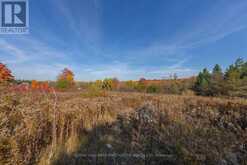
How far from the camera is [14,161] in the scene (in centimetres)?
158

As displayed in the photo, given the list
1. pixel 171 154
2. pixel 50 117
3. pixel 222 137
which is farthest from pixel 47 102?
pixel 222 137

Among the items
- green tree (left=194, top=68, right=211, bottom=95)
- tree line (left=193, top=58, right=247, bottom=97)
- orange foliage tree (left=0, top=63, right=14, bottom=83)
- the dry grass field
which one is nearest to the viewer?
the dry grass field

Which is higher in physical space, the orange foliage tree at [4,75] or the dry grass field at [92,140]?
the orange foliage tree at [4,75]

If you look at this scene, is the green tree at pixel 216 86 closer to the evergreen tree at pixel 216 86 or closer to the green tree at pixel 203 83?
the evergreen tree at pixel 216 86

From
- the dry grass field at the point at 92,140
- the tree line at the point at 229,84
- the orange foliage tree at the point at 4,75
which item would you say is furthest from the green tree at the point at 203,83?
the orange foliage tree at the point at 4,75

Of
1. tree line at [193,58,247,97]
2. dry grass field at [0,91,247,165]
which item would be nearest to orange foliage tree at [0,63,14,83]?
dry grass field at [0,91,247,165]

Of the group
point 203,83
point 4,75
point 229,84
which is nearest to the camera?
point 4,75

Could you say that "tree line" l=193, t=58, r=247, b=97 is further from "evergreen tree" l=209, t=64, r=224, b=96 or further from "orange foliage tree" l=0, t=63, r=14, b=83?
"orange foliage tree" l=0, t=63, r=14, b=83

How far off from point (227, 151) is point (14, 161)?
2897 millimetres

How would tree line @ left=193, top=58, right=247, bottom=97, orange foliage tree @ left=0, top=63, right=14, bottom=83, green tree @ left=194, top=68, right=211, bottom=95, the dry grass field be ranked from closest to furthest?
A: the dry grass field < orange foliage tree @ left=0, top=63, right=14, bottom=83 < tree line @ left=193, top=58, right=247, bottom=97 < green tree @ left=194, top=68, right=211, bottom=95

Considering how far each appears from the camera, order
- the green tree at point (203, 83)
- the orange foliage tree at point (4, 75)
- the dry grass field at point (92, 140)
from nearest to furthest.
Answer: the dry grass field at point (92, 140), the orange foliage tree at point (4, 75), the green tree at point (203, 83)

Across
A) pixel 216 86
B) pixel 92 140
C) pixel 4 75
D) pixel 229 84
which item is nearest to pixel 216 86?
pixel 216 86

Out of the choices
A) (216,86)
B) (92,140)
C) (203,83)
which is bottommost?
(92,140)

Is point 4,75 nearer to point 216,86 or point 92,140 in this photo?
point 92,140
